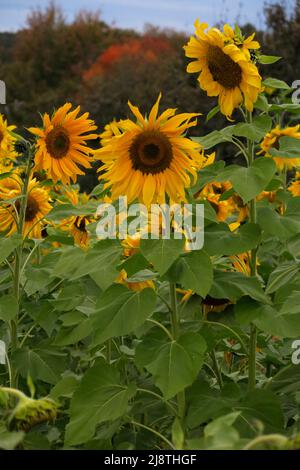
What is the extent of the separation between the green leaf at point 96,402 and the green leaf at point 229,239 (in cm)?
49

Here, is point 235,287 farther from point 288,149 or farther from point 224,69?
point 224,69

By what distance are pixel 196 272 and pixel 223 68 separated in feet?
2.65

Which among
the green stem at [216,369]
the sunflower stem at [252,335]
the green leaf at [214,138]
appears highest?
the green leaf at [214,138]

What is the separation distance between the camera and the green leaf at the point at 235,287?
8.54 ft

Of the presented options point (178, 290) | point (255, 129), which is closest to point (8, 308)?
point (178, 290)

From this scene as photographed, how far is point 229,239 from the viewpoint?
8.70ft

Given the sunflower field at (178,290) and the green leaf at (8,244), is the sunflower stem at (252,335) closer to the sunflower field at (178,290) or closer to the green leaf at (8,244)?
the sunflower field at (178,290)

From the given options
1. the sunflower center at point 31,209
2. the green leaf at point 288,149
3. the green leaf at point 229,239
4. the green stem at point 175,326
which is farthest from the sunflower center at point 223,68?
the sunflower center at point 31,209

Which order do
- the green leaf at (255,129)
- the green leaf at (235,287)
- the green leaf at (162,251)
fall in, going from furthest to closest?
the green leaf at (255,129)
the green leaf at (235,287)
the green leaf at (162,251)

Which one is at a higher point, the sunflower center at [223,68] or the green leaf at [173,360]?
the sunflower center at [223,68]

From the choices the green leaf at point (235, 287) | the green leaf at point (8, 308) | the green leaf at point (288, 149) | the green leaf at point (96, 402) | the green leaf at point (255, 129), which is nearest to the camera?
the green leaf at point (96, 402)

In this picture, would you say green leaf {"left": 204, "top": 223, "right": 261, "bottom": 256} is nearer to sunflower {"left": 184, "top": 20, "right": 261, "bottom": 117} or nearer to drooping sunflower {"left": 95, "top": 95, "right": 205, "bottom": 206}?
drooping sunflower {"left": 95, "top": 95, "right": 205, "bottom": 206}

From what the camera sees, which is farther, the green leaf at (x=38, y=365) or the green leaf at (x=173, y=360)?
the green leaf at (x=38, y=365)
